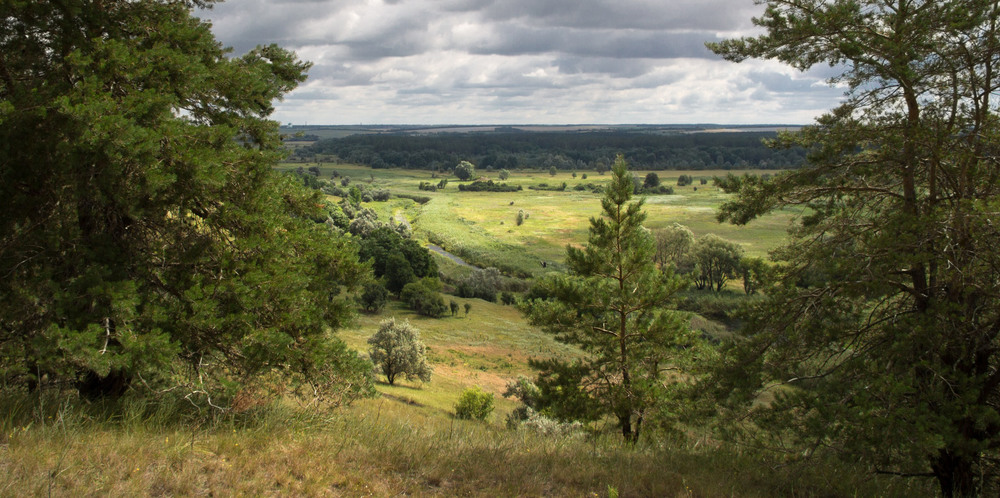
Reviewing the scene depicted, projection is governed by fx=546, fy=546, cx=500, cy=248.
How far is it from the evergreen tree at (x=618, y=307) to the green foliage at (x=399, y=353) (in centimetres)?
2014

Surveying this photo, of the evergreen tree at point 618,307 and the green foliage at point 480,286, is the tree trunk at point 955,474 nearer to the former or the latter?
the evergreen tree at point 618,307

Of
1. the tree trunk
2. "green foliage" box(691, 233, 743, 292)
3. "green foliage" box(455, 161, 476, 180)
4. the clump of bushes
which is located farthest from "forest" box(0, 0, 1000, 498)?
"green foliage" box(455, 161, 476, 180)

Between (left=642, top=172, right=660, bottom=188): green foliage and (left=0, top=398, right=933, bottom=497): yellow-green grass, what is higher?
(left=0, top=398, right=933, bottom=497): yellow-green grass

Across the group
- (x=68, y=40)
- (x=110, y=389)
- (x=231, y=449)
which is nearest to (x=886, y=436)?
(x=231, y=449)

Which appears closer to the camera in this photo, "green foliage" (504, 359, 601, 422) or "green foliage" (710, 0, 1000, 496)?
"green foliage" (710, 0, 1000, 496)

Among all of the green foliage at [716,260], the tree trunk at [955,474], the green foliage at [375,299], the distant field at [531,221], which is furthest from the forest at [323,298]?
the green foliage at [716,260]

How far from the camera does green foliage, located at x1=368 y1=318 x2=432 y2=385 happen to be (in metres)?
32.3

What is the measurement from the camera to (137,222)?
6.89 metres

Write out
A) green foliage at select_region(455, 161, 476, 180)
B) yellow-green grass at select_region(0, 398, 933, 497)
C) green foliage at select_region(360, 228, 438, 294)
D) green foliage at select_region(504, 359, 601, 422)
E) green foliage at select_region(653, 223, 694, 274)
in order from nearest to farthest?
yellow-green grass at select_region(0, 398, 933, 497)
green foliage at select_region(504, 359, 601, 422)
green foliage at select_region(360, 228, 438, 294)
green foliage at select_region(653, 223, 694, 274)
green foliage at select_region(455, 161, 476, 180)

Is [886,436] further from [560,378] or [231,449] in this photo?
[560,378]

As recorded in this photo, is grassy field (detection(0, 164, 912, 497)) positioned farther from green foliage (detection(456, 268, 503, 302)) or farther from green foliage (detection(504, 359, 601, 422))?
green foliage (detection(456, 268, 503, 302))

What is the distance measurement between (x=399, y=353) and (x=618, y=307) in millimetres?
21702

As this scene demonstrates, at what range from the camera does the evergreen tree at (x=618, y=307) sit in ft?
41.1

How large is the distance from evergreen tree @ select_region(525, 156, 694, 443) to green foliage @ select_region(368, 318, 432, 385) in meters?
20.1
